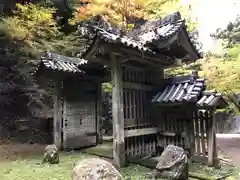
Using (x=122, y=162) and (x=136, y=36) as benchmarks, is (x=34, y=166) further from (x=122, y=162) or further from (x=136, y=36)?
(x=136, y=36)

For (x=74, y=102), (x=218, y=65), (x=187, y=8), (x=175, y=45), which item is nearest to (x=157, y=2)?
(x=187, y=8)

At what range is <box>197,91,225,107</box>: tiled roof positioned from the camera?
566 centimetres

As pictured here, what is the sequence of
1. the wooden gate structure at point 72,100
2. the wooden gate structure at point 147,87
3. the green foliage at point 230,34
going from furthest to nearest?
the green foliage at point 230,34, the wooden gate structure at point 72,100, the wooden gate structure at point 147,87

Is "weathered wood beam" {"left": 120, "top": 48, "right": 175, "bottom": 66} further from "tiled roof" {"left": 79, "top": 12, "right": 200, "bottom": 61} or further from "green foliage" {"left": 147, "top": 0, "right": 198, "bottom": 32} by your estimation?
"green foliage" {"left": 147, "top": 0, "right": 198, "bottom": 32}

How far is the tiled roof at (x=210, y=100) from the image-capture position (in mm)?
5661

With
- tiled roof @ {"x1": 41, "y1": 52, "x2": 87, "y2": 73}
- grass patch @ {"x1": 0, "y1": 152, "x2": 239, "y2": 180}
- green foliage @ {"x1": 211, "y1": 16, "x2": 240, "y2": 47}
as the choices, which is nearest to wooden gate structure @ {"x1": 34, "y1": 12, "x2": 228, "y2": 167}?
tiled roof @ {"x1": 41, "y1": 52, "x2": 87, "y2": 73}

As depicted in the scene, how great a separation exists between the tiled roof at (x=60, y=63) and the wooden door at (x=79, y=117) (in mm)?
775

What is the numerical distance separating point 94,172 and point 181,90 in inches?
157

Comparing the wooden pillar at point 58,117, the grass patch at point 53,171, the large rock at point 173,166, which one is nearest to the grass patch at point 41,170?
the grass patch at point 53,171

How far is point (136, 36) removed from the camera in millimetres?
7684

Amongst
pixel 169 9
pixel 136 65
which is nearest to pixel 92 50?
pixel 136 65

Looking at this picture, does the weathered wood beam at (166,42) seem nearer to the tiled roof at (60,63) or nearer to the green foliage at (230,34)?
the tiled roof at (60,63)

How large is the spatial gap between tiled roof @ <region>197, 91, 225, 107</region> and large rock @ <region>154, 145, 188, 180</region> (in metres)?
1.38

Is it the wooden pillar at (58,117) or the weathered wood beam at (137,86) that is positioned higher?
the weathered wood beam at (137,86)
